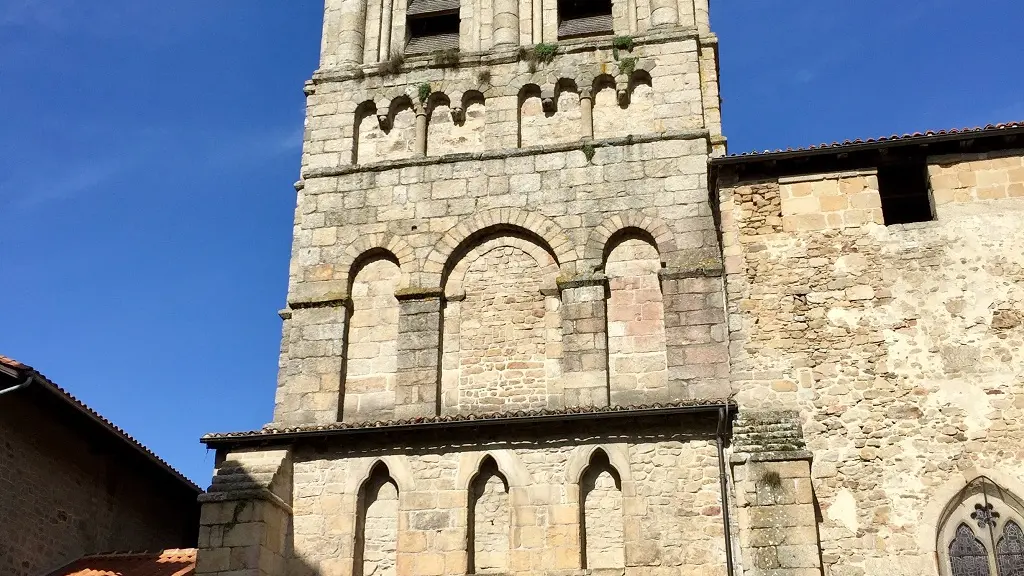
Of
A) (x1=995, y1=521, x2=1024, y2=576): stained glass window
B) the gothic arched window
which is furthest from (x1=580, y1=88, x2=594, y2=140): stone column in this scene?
(x1=995, y1=521, x2=1024, y2=576): stained glass window

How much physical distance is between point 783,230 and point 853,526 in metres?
4.02

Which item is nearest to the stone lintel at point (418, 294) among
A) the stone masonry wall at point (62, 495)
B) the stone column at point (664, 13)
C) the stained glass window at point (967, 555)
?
the stone masonry wall at point (62, 495)

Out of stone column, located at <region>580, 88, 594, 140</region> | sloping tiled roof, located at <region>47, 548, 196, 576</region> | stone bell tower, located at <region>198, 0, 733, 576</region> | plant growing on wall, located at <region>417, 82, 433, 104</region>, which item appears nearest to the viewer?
stone bell tower, located at <region>198, 0, 733, 576</region>

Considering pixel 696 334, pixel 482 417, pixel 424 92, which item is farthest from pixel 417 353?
pixel 424 92

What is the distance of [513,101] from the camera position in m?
18.1

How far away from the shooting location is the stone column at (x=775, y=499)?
40.4 feet

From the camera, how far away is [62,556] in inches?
663

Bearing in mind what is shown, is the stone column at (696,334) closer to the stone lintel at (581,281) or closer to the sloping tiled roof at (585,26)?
the stone lintel at (581,281)

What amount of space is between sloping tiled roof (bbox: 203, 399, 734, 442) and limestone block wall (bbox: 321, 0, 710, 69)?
698cm

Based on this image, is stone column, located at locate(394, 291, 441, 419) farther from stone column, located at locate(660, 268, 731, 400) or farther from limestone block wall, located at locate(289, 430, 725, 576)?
stone column, located at locate(660, 268, 731, 400)

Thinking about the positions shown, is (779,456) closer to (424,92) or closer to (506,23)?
(424,92)

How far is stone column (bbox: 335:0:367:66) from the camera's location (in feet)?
63.4

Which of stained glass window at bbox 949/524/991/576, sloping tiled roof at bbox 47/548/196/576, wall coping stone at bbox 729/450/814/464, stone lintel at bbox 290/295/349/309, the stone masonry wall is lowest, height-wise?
stained glass window at bbox 949/524/991/576

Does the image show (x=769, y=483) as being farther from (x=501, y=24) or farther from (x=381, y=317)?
(x=501, y=24)
